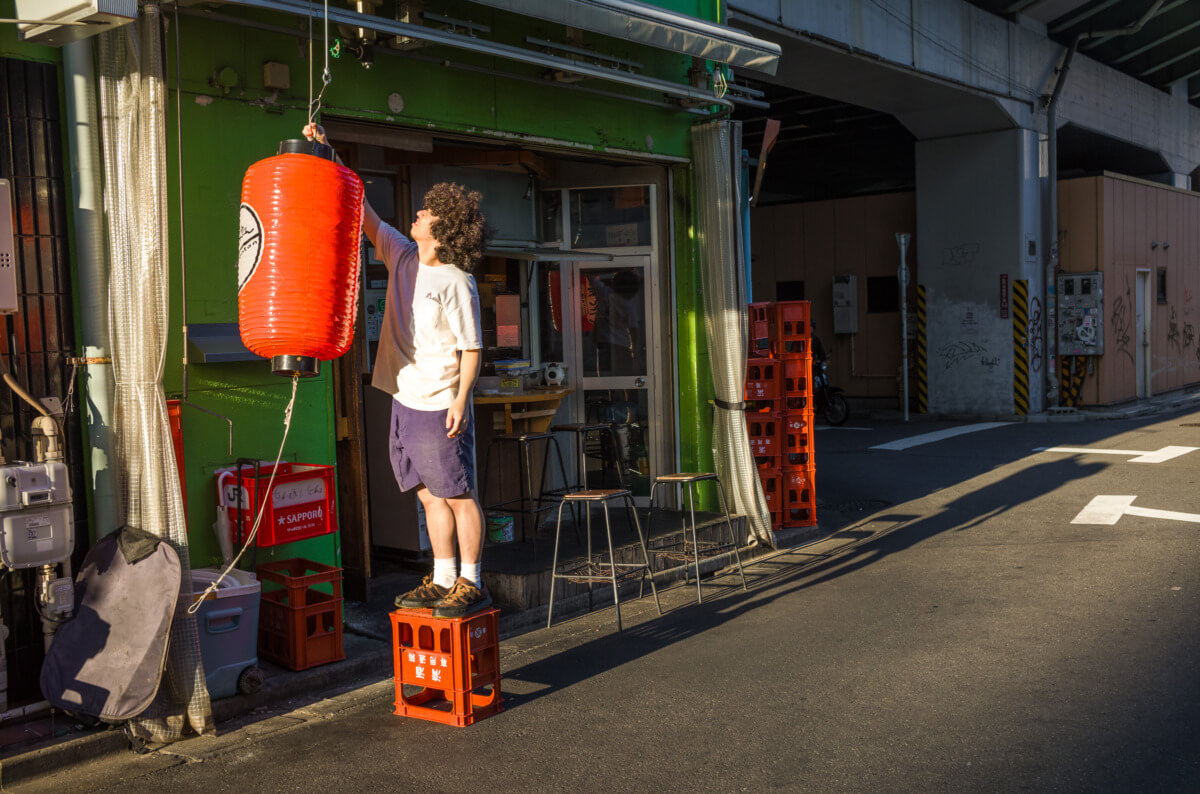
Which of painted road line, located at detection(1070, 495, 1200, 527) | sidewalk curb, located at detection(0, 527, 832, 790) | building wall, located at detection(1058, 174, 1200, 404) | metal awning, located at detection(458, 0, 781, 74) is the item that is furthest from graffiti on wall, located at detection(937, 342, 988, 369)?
sidewalk curb, located at detection(0, 527, 832, 790)

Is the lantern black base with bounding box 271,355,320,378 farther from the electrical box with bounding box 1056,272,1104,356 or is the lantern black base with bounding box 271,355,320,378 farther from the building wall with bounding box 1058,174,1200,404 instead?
the building wall with bounding box 1058,174,1200,404

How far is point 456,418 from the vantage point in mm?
5520

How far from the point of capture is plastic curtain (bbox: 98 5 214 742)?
17.6ft

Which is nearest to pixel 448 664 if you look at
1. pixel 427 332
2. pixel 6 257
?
pixel 427 332

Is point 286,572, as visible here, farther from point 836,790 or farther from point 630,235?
point 630,235

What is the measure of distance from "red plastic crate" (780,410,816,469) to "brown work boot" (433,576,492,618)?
511 centimetres

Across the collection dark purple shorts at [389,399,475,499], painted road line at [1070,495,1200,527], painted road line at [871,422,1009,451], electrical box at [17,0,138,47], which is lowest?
painted road line at [1070,495,1200,527]

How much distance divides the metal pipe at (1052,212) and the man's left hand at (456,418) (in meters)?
16.6

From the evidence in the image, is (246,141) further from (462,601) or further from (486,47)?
(462,601)

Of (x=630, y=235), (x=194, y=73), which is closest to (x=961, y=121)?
(x=630, y=235)

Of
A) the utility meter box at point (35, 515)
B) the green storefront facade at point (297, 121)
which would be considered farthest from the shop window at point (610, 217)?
the utility meter box at point (35, 515)

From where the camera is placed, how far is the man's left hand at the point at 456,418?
5508 mm

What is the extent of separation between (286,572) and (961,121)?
1625cm

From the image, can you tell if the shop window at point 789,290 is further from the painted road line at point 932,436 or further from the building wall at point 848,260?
the painted road line at point 932,436
